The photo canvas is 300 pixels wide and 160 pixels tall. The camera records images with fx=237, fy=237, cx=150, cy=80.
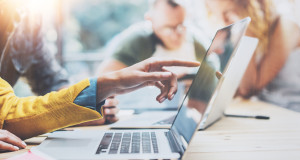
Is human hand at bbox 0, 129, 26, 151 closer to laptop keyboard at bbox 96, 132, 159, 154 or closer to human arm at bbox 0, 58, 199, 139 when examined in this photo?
human arm at bbox 0, 58, 199, 139

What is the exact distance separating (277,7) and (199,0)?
53 centimetres

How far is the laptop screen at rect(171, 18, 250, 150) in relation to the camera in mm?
522

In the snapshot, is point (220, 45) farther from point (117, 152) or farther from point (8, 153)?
point (8, 153)

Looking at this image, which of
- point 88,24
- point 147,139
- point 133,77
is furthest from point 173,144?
point 88,24

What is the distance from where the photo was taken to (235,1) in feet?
4.96

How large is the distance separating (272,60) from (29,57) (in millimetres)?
1409

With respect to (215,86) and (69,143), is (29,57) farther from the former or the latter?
(215,86)

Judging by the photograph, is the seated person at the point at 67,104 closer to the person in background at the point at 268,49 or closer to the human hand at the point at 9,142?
the human hand at the point at 9,142

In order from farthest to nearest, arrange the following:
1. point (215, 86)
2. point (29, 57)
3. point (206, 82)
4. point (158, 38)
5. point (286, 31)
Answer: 1. point (286, 31)
2. point (158, 38)
3. point (29, 57)
4. point (206, 82)
5. point (215, 86)

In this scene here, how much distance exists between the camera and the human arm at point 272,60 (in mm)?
1457

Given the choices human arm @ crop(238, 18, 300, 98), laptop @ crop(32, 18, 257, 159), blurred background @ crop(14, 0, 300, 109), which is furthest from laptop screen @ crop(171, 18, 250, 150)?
human arm @ crop(238, 18, 300, 98)

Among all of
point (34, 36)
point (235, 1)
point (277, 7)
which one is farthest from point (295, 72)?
point (34, 36)

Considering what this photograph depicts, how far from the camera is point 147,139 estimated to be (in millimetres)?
625

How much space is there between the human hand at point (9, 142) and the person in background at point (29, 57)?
0.20m
